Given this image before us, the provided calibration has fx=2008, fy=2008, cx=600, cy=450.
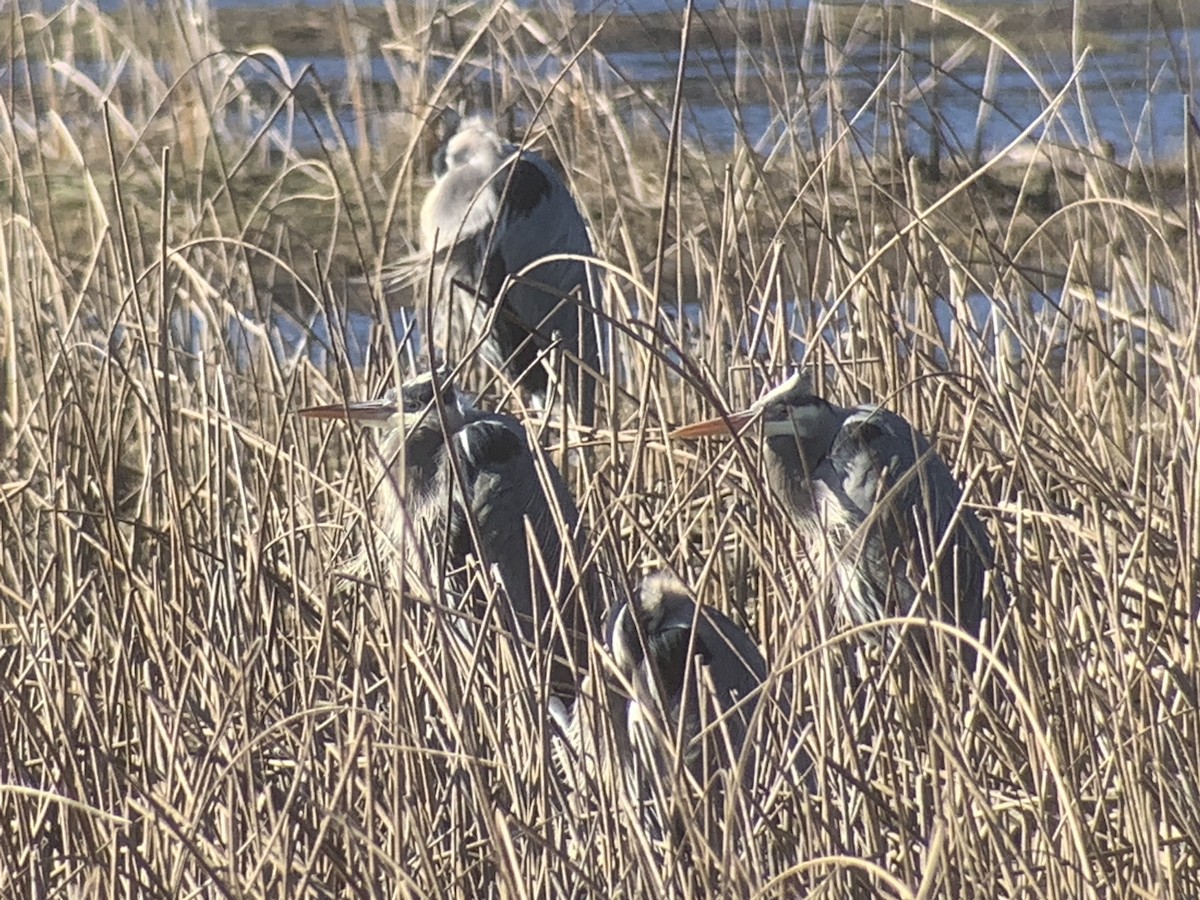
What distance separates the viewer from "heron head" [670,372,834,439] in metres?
2.79

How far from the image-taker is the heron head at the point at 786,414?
279 cm

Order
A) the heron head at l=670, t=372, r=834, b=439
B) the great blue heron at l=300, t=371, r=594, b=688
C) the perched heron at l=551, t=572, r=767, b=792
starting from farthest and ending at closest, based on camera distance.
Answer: the great blue heron at l=300, t=371, r=594, b=688
the heron head at l=670, t=372, r=834, b=439
the perched heron at l=551, t=572, r=767, b=792

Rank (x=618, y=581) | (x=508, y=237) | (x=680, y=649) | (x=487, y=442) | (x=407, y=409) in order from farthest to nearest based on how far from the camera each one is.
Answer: (x=508, y=237) → (x=487, y=442) → (x=407, y=409) → (x=680, y=649) → (x=618, y=581)

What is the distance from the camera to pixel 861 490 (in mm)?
3109

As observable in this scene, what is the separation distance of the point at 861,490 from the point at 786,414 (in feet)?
0.78

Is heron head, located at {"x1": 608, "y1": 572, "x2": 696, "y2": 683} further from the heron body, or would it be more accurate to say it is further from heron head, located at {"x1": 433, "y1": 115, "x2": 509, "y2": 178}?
heron head, located at {"x1": 433, "y1": 115, "x2": 509, "y2": 178}

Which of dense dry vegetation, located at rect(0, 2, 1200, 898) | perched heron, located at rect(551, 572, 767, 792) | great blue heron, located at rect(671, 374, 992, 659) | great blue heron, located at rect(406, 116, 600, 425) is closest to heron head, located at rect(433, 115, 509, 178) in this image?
great blue heron, located at rect(406, 116, 600, 425)

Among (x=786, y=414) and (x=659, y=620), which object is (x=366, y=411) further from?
(x=659, y=620)

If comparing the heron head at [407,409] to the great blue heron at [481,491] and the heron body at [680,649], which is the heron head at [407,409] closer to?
the great blue heron at [481,491]

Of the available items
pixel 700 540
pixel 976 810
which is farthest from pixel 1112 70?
pixel 976 810

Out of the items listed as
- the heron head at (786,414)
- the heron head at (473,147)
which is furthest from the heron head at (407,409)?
the heron head at (473,147)

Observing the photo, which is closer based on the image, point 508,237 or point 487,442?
point 487,442

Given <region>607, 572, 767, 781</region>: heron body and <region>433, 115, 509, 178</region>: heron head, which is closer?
<region>607, 572, 767, 781</region>: heron body

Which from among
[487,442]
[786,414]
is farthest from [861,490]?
[487,442]
